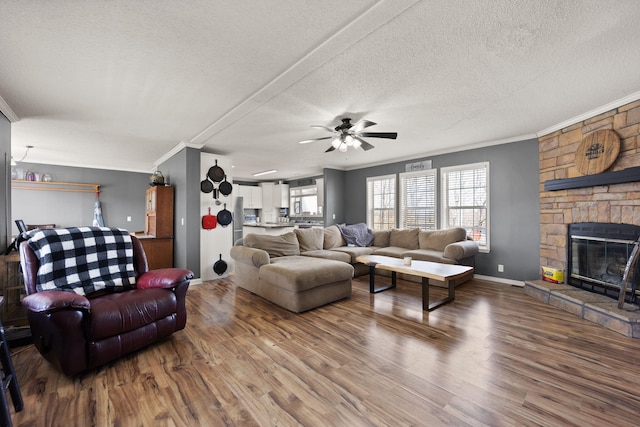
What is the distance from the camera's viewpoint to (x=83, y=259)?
7.98ft

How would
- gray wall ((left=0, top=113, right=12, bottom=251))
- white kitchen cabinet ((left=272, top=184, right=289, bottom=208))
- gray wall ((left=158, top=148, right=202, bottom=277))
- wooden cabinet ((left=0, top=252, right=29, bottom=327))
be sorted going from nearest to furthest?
wooden cabinet ((left=0, top=252, right=29, bottom=327))
gray wall ((left=0, top=113, right=12, bottom=251))
gray wall ((left=158, top=148, right=202, bottom=277))
white kitchen cabinet ((left=272, top=184, right=289, bottom=208))

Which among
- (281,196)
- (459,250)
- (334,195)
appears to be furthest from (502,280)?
(281,196)

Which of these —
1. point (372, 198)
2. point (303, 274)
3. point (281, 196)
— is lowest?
point (303, 274)

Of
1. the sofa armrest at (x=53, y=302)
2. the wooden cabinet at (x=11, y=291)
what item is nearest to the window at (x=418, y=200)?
the sofa armrest at (x=53, y=302)

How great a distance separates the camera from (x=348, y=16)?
5.62ft

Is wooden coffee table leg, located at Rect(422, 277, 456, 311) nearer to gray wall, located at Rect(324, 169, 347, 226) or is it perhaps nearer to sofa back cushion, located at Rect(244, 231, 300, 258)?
sofa back cushion, located at Rect(244, 231, 300, 258)

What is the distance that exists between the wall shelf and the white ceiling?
7.95 ft

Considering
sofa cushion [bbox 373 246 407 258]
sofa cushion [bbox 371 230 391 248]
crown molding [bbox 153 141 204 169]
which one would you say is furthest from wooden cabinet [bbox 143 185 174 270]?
sofa cushion [bbox 371 230 391 248]

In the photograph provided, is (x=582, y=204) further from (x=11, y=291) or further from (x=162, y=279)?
(x=11, y=291)

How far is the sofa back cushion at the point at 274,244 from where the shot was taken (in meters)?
4.21

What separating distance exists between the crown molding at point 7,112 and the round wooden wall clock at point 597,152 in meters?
6.62

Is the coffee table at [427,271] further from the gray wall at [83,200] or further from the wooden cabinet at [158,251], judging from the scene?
the gray wall at [83,200]

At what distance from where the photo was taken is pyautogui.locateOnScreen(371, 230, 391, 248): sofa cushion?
19.1ft

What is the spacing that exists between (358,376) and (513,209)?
160 inches
